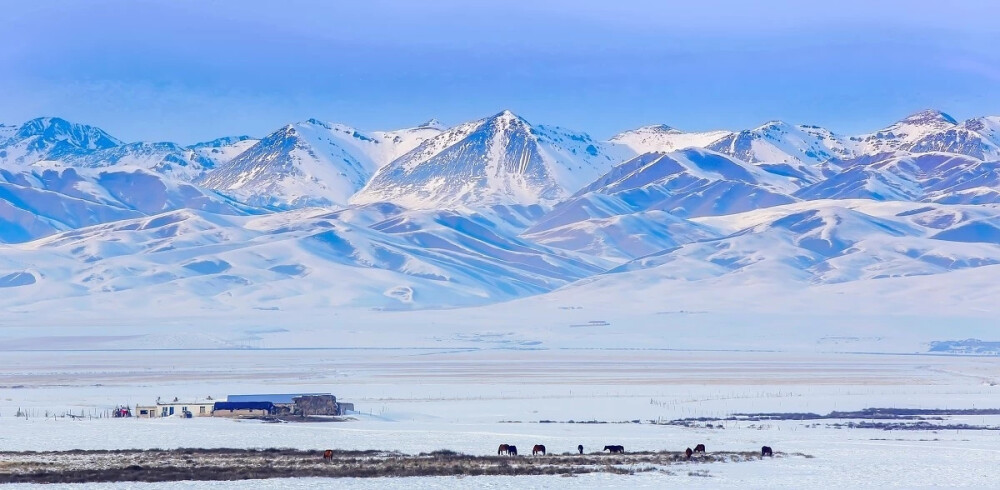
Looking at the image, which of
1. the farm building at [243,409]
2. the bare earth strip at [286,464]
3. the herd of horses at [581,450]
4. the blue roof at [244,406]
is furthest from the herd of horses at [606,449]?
the blue roof at [244,406]

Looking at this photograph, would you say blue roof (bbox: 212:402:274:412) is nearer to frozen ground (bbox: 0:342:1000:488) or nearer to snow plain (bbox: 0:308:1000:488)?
snow plain (bbox: 0:308:1000:488)

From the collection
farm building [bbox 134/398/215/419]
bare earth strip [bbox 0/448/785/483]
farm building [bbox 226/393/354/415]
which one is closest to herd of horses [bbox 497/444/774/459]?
bare earth strip [bbox 0/448/785/483]

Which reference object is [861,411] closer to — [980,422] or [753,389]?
[980,422]

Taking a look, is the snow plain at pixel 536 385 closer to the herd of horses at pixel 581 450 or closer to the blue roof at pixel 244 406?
the herd of horses at pixel 581 450

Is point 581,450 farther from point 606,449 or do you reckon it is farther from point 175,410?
point 175,410

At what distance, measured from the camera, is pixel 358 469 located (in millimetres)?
45344

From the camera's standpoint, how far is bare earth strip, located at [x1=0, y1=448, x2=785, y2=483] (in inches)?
1711

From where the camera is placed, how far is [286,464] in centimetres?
4675

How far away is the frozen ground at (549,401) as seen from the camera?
46688 millimetres

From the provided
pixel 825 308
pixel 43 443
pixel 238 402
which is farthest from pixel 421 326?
pixel 43 443

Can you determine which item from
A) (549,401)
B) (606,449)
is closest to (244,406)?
(549,401)

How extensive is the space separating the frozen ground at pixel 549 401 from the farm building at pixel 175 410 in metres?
2.54

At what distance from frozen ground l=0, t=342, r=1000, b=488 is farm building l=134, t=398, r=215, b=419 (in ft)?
8.33

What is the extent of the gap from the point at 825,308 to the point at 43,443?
157m
